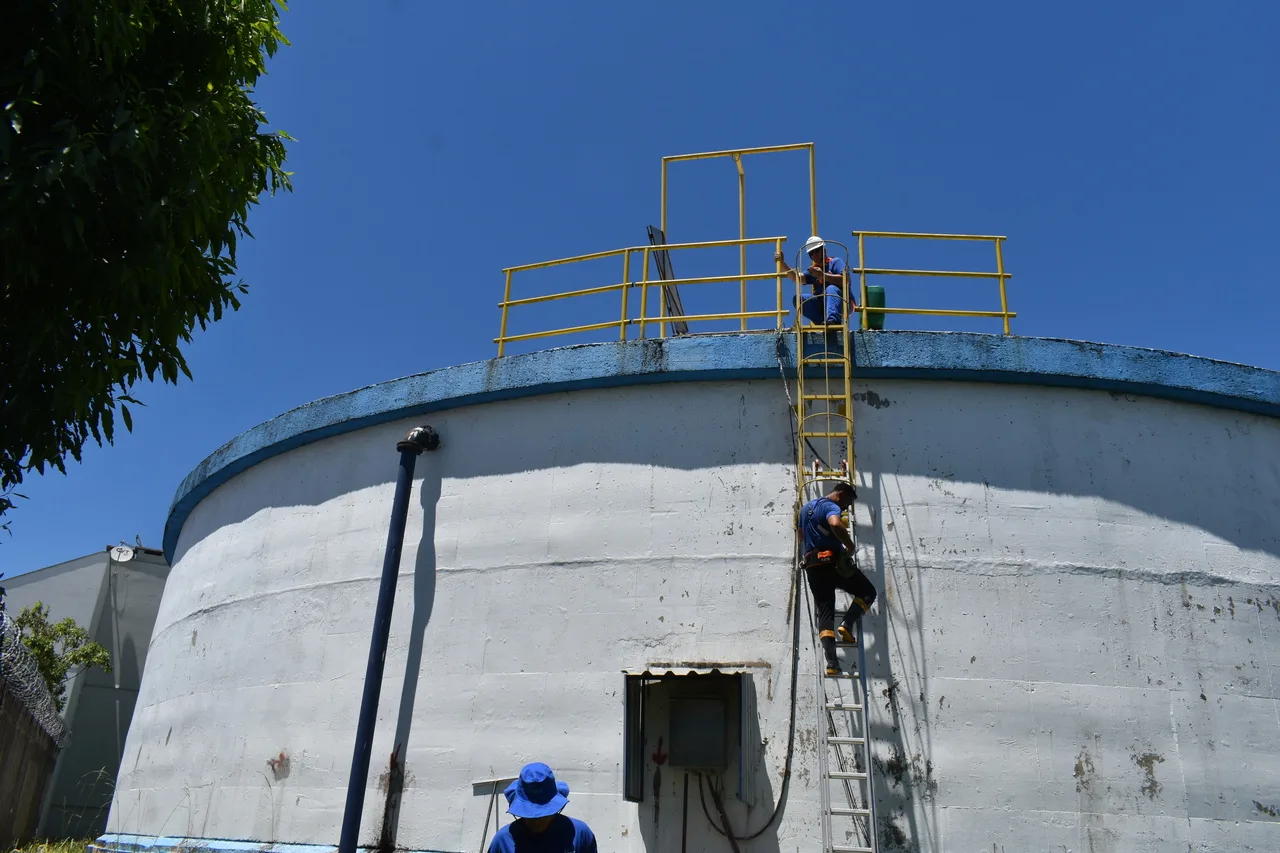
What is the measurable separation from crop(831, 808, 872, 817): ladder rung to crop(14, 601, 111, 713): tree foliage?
14.4 metres

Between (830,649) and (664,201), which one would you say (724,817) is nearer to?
(830,649)

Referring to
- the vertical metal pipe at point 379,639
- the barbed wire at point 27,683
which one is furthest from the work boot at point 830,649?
the barbed wire at point 27,683

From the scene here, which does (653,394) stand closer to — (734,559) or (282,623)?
(734,559)

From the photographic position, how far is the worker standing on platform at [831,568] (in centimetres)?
743

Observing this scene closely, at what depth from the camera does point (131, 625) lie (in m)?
19.0

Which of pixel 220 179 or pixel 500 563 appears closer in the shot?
pixel 220 179

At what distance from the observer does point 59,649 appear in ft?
58.3

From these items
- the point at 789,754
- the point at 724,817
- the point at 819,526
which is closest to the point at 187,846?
the point at 724,817

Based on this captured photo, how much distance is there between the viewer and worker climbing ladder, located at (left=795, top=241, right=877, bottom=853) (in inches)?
281

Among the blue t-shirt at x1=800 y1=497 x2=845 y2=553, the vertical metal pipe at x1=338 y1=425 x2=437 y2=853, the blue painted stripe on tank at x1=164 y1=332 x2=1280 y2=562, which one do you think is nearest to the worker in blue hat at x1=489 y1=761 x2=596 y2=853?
the blue t-shirt at x1=800 y1=497 x2=845 y2=553

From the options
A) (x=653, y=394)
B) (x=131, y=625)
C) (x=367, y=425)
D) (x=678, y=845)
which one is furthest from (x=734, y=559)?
(x=131, y=625)

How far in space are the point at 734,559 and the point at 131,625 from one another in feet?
48.4

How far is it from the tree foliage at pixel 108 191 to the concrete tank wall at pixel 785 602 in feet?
10.8

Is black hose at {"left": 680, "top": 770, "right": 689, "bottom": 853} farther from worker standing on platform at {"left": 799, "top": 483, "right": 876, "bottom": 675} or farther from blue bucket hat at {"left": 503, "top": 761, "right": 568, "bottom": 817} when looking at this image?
blue bucket hat at {"left": 503, "top": 761, "right": 568, "bottom": 817}
